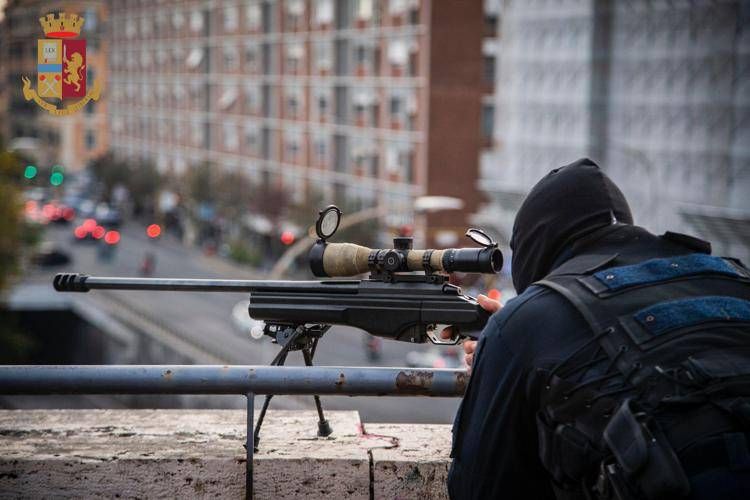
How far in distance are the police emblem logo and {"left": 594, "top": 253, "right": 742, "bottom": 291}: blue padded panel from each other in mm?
3618

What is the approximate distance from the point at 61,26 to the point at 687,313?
14.4ft

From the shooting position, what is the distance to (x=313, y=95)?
57500 millimetres

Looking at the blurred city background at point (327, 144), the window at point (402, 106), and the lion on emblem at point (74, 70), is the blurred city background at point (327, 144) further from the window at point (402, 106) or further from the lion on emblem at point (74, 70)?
the lion on emblem at point (74, 70)

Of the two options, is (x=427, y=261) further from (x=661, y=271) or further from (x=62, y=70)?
(x=62, y=70)

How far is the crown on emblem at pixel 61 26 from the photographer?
6188mm

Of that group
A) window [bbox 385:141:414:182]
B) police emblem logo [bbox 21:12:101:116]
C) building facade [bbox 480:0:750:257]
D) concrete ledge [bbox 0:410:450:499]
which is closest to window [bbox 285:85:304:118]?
window [bbox 385:141:414:182]

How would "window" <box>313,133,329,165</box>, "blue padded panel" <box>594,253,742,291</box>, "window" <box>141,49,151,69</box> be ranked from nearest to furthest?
"blue padded panel" <box>594,253,742,291</box> < "window" <box>313,133,329,165</box> < "window" <box>141,49,151,69</box>

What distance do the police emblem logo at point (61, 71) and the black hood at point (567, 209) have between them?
130 inches

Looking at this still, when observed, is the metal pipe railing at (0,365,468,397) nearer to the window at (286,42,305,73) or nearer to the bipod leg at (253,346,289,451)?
the bipod leg at (253,346,289,451)

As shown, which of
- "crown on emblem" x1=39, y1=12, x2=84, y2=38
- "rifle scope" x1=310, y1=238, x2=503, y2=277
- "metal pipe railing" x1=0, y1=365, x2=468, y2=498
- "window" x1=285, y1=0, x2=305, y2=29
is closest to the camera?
"metal pipe railing" x1=0, y1=365, x2=468, y2=498

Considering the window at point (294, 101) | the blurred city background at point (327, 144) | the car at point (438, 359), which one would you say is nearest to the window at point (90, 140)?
the blurred city background at point (327, 144)

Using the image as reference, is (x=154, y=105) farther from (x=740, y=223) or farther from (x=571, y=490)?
(x=571, y=490)

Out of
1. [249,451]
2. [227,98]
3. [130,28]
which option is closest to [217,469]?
[249,451]

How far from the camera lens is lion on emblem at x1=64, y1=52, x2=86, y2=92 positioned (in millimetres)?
6000
